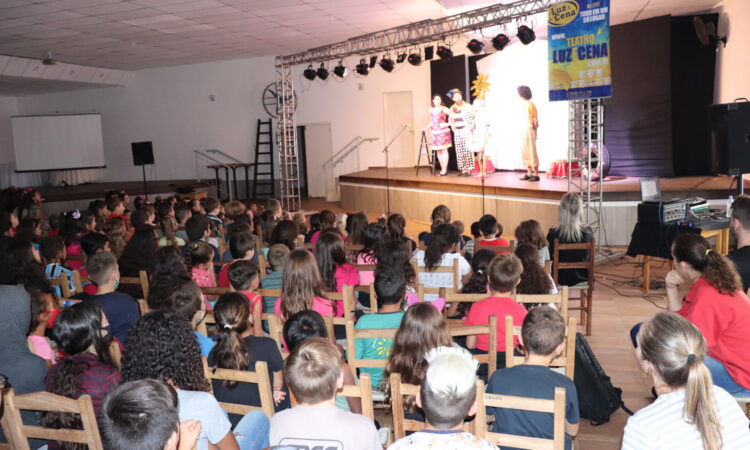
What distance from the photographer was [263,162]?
1527 centimetres

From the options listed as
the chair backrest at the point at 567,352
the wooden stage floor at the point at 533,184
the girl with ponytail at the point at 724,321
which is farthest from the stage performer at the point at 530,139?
the chair backrest at the point at 567,352

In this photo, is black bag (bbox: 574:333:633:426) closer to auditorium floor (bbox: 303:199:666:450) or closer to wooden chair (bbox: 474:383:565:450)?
auditorium floor (bbox: 303:199:666:450)

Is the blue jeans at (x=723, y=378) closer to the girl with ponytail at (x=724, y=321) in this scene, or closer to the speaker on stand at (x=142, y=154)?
the girl with ponytail at (x=724, y=321)

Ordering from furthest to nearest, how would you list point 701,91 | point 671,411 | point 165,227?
point 701,91 < point 165,227 < point 671,411

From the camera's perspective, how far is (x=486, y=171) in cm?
1235

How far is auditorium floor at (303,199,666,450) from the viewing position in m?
3.57

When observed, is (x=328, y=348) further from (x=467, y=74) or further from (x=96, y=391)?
(x=467, y=74)

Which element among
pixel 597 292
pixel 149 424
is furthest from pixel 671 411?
pixel 597 292

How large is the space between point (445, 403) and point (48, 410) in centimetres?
144

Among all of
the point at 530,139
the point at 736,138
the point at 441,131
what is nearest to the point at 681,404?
the point at 736,138

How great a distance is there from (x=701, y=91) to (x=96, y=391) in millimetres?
10226

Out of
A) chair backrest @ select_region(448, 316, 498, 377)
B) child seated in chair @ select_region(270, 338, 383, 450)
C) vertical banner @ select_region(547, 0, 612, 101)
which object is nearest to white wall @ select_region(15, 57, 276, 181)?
vertical banner @ select_region(547, 0, 612, 101)

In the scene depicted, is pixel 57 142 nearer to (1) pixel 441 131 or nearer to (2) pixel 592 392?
(1) pixel 441 131

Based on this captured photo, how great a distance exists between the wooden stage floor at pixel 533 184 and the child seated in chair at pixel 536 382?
21.4 feet
